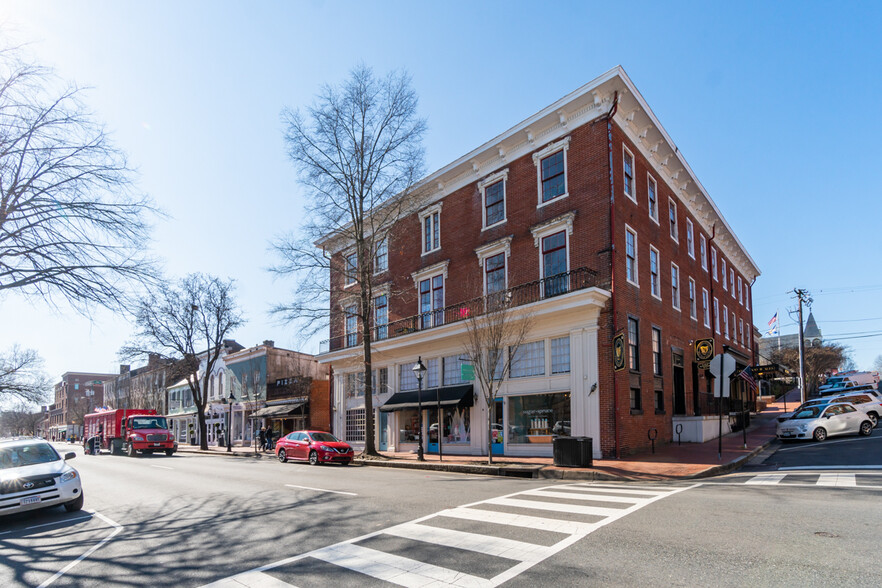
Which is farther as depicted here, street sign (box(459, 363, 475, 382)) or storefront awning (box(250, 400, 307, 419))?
storefront awning (box(250, 400, 307, 419))

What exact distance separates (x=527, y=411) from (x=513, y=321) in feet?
11.8

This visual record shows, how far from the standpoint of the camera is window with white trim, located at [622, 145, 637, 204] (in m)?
21.5

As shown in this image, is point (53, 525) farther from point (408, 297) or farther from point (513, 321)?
point (408, 297)

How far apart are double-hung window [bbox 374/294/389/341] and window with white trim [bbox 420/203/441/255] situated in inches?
151

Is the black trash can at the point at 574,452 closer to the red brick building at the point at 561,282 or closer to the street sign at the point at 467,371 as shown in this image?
the red brick building at the point at 561,282

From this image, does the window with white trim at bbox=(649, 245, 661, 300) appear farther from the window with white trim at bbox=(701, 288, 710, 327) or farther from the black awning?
the black awning

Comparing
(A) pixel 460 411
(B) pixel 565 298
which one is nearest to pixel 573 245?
(B) pixel 565 298

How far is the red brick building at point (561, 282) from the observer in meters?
19.6

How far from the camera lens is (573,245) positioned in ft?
68.3

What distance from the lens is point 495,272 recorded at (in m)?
23.7

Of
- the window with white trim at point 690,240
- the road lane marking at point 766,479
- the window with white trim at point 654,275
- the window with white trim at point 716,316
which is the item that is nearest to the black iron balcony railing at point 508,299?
the window with white trim at point 654,275

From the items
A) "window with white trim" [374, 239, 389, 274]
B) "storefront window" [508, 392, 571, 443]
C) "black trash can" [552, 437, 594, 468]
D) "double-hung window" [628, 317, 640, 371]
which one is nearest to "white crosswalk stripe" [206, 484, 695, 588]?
"black trash can" [552, 437, 594, 468]

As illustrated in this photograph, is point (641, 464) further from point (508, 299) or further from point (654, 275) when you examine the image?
point (654, 275)

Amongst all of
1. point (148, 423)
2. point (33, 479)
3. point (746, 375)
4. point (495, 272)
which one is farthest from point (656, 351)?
point (148, 423)
